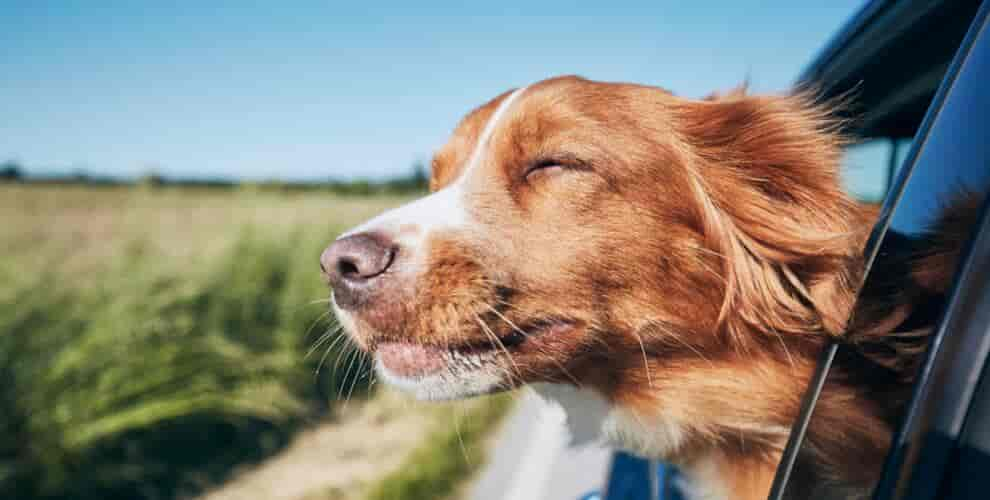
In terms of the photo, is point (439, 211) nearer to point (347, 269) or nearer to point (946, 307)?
point (347, 269)

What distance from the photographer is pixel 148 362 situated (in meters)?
4.54

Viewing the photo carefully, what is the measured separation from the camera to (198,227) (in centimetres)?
763

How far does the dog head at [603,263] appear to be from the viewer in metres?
1.58

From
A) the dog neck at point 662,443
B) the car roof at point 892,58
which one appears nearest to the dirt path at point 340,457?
the dog neck at point 662,443

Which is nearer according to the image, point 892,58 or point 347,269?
point 347,269

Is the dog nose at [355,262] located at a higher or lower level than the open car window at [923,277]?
lower

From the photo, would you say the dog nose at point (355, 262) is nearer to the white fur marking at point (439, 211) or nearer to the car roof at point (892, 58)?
the white fur marking at point (439, 211)

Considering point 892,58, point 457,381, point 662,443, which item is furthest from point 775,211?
point 457,381

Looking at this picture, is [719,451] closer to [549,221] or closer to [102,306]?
[549,221]

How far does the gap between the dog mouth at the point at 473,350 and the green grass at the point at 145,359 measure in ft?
2.89

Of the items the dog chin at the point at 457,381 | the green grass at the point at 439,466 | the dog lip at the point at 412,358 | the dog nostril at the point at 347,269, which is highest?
the dog nostril at the point at 347,269

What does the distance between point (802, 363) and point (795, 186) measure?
466 millimetres

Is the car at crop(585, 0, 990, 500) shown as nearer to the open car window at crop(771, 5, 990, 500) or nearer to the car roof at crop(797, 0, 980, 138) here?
the open car window at crop(771, 5, 990, 500)

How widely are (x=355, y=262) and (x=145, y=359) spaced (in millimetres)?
3686
